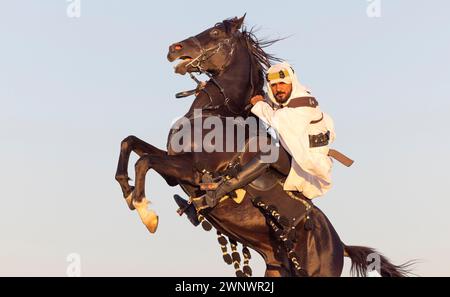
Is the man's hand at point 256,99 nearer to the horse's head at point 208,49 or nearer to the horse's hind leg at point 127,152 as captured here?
the horse's head at point 208,49

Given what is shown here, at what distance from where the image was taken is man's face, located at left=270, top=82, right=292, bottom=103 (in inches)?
524

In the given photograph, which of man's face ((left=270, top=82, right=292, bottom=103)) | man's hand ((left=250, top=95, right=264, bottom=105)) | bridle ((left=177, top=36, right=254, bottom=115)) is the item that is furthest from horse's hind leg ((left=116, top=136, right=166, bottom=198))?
man's face ((left=270, top=82, right=292, bottom=103))

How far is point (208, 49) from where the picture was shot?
14000mm

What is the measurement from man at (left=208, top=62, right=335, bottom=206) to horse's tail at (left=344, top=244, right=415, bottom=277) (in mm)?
1242

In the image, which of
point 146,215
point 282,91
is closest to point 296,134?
point 282,91

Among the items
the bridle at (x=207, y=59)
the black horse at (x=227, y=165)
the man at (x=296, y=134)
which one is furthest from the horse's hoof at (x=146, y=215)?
the bridle at (x=207, y=59)

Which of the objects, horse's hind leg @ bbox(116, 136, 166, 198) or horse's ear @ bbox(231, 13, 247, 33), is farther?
horse's ear @ bbox(231, 13, 247, 33)

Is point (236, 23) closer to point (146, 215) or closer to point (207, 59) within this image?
point (207, 59)

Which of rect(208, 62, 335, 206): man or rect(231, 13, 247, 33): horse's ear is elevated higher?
rect(231, 13, 247, 33): horse's ear

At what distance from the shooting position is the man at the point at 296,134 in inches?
513

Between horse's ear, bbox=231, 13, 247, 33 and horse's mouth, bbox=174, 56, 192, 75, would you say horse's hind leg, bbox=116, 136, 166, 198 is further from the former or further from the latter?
horse's ear, bbox=231, 13, 247, 33

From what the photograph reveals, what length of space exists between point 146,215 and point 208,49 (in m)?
2.64

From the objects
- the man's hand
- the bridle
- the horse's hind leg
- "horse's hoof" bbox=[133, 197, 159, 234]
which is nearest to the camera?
"horse's hoof" bbox=[133, 197, 159, 234]
